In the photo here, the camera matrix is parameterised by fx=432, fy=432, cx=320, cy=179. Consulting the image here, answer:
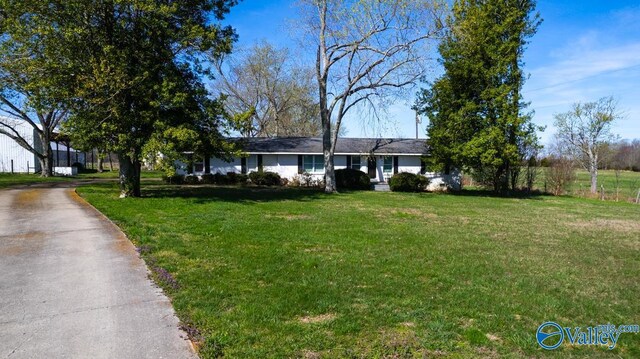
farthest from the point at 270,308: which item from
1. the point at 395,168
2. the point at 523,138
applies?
the point at 395,168

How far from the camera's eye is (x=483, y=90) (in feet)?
84.1

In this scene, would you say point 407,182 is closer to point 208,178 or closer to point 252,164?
point 252,164

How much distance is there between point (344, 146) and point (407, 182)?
22.2ft

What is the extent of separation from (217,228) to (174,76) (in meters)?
8.07

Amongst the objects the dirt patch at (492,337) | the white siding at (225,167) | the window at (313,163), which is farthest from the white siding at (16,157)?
the dirt patch at (492,337)

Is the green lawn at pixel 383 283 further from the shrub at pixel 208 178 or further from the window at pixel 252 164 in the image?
the window at pixel 252 164

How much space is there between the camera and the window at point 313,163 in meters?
31.9

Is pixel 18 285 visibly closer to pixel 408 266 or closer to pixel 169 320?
pixel 169 320

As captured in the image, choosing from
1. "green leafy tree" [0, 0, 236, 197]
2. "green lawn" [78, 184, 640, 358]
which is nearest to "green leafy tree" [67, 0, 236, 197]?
"green leafy tree" [0, 0, 236, 197]

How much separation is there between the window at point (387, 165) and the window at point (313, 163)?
4.62 metres

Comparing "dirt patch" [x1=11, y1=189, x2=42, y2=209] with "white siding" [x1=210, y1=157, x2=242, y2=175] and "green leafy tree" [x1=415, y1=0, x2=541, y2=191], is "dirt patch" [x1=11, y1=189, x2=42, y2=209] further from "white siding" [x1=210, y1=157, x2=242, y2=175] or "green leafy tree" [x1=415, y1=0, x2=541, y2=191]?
"green leafy tree" [x1=415, y1=0, x2=541, y2=191]

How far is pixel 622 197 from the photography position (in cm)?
2656

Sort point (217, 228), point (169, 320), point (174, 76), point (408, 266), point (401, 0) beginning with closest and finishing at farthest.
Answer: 1. point (169, 320)
2. point (408, 266)
3. point (217, 228)
4. point (174, 76)
5. point (401, 0)

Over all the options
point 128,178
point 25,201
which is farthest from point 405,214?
point 25,201
